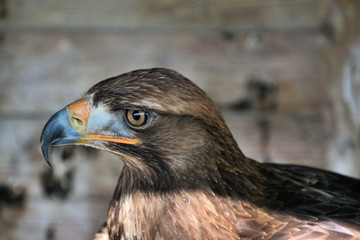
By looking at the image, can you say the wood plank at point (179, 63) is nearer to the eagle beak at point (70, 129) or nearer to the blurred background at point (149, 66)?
the blurred background at point (149, 66)

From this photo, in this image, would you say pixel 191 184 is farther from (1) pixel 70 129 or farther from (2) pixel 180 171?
(1) pixel 70 129

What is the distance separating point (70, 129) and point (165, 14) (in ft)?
→ 4.21

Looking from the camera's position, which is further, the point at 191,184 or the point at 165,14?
the point at 165,14

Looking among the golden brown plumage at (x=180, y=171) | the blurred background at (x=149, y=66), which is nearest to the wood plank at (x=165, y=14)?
the blurred background at (x=149, y=66)

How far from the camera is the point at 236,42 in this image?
248 cm

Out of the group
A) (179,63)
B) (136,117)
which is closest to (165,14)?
(179,63)

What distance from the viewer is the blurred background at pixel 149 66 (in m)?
2.45

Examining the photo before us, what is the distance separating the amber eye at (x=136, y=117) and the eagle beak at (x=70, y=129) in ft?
0.22

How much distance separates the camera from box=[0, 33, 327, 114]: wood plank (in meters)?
2.48

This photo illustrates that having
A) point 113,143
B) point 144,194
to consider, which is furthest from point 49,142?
point 144,194

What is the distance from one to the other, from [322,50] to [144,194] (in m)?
1.44

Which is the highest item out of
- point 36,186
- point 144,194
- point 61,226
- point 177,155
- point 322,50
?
point 322,50

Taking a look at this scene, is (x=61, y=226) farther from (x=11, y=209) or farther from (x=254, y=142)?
(x=254, y=142)

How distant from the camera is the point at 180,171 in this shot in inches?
55.1
